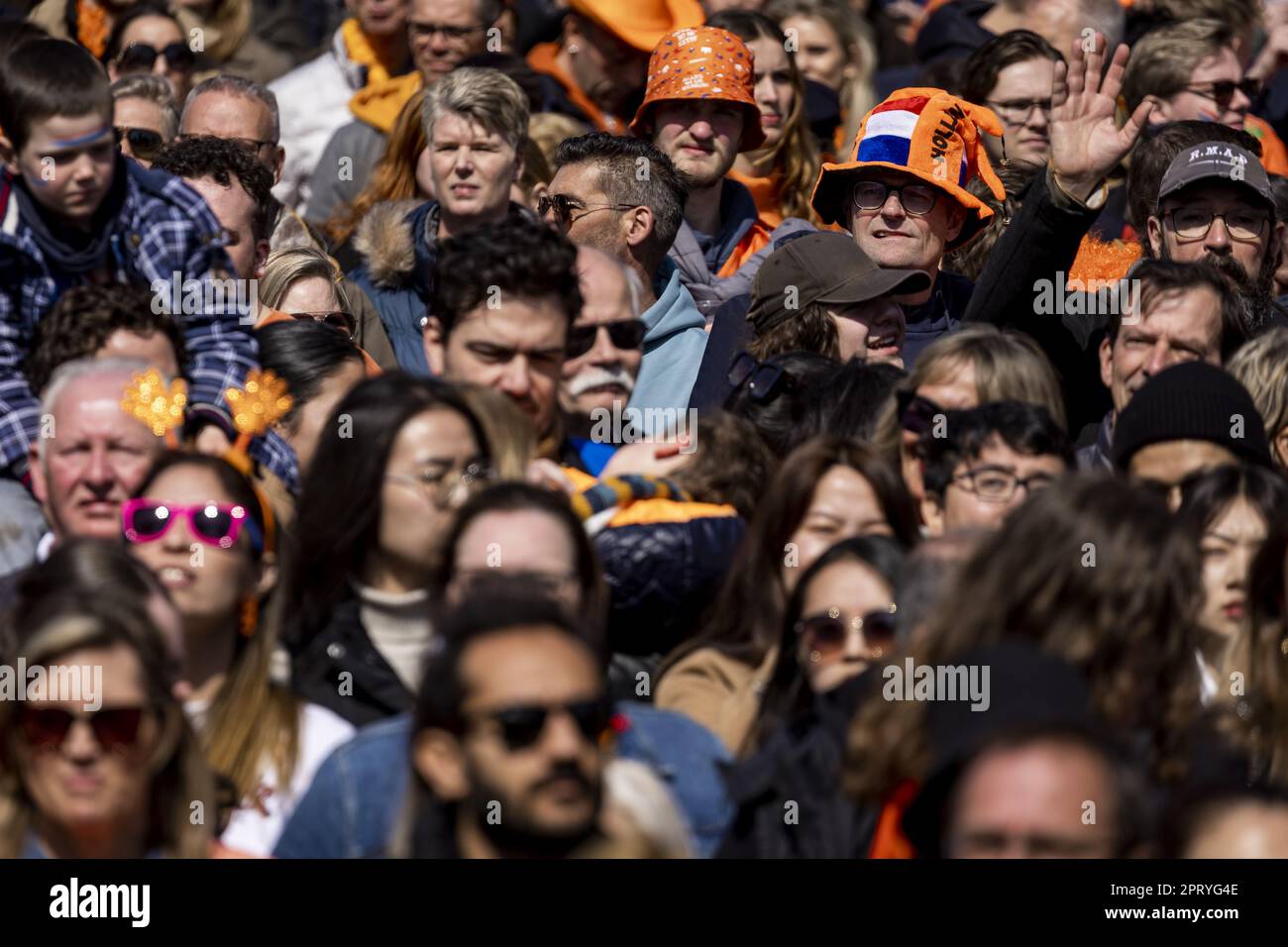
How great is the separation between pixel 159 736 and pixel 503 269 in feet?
6.03

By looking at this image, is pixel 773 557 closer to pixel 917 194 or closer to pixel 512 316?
pixel 512 316

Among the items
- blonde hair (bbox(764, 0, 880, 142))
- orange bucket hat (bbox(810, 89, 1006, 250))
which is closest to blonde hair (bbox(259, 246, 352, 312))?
orange bucket hat (bbox(810, 89, 1006, 250))

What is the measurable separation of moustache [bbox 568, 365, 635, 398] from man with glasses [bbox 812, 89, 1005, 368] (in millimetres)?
1469

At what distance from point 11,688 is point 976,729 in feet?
5.79

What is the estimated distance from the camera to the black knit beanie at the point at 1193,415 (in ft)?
19.5

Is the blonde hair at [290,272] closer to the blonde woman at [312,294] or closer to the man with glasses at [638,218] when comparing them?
the blonde woman at [312,294]

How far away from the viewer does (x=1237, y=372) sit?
260 inches

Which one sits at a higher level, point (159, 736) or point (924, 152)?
point (924, 152)

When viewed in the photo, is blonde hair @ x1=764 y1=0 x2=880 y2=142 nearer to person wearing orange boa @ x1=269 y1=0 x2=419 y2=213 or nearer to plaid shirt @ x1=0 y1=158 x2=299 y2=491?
person wearing orange boa @ x1=269 y1=0 x2=419 y2=213

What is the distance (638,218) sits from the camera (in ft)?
24.2

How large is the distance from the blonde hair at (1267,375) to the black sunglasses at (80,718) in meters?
3.61

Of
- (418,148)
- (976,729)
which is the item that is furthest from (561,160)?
(976,729)

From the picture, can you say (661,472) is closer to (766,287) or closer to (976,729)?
(766,287)

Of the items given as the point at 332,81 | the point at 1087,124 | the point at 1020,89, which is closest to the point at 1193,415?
the point at 1087,124
